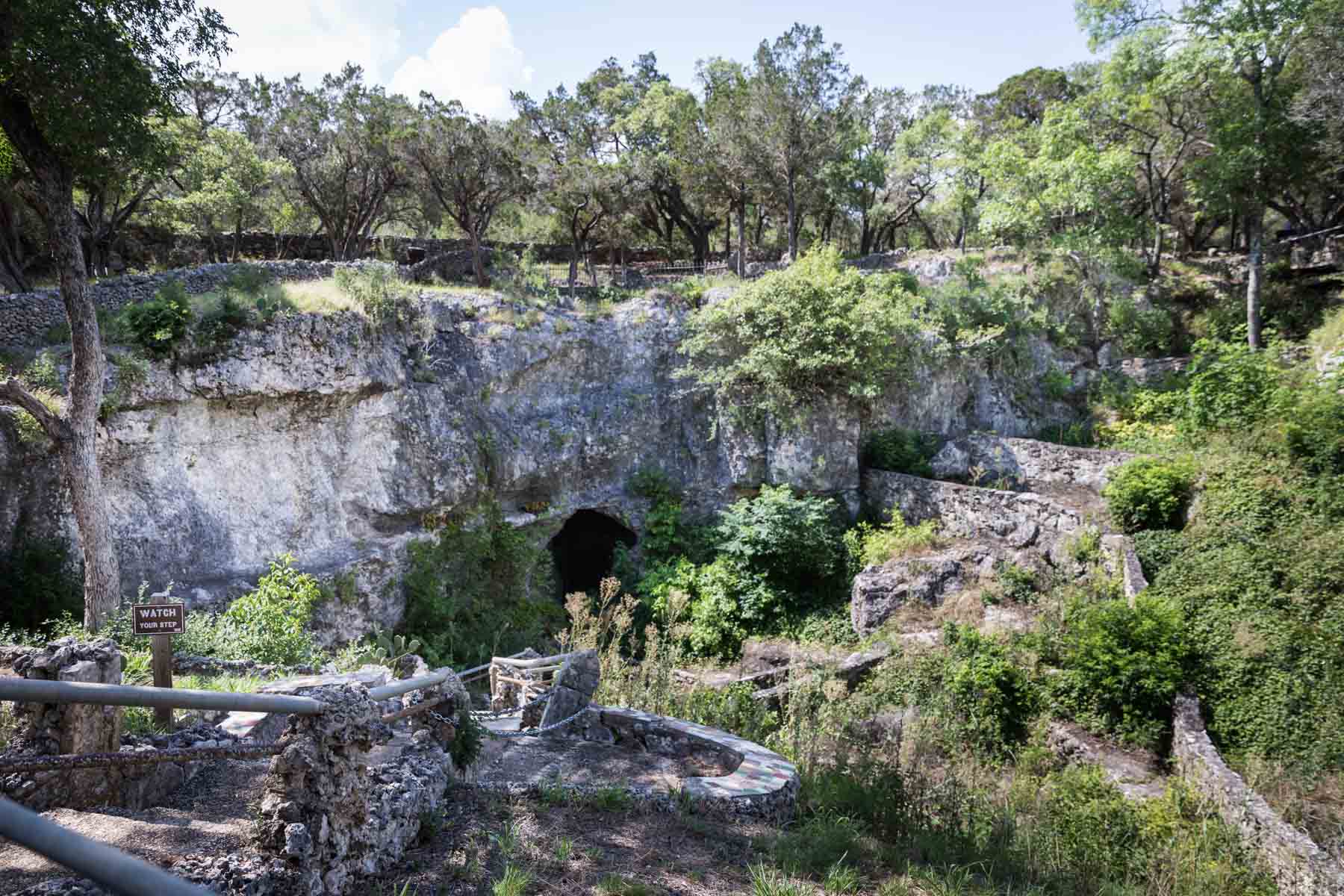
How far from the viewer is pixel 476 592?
1388 centimetres

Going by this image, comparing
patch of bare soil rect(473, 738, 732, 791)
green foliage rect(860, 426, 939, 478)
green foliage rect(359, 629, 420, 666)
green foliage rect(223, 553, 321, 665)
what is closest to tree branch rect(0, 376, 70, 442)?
green foliage rect(223, 553, 321, 665)

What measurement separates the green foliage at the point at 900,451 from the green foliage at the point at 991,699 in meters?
6.20

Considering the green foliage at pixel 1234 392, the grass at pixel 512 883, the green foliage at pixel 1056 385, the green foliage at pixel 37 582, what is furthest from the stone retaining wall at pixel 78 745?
the green foliage at pixel 1056 385

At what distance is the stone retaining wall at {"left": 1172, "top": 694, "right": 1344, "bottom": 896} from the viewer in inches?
227

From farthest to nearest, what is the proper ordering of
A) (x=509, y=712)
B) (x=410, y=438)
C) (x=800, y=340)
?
(x=800, y=340) < (x=410, y=438) < (x=509, y=712)

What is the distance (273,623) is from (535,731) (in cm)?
484

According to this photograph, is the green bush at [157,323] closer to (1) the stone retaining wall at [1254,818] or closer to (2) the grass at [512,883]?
(2) the grass at [512,883]

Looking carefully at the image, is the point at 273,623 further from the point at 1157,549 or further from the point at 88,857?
the point at 1157,549

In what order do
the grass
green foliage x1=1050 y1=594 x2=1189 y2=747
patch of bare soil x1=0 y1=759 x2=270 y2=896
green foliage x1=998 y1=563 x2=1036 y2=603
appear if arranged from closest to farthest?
patch of bare soil x1=0 y1=759 x2=270 y2=896 < the grass < green foliage x1=1050 y1=594 x2=1189 y2=747 < green foliage x1=998 y1=563 x2=1036 y2=603

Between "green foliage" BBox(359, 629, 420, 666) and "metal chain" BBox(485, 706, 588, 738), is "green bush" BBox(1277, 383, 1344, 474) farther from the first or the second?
"green foliage" BBox(359, 629, 420, 666)

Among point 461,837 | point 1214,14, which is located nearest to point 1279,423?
point 1214,14

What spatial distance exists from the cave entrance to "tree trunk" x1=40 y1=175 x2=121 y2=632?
9.45m

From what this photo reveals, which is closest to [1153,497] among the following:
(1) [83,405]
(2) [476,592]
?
(2) [476,592]

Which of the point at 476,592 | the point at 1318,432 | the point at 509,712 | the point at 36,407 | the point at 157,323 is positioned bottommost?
the point at 509,712
